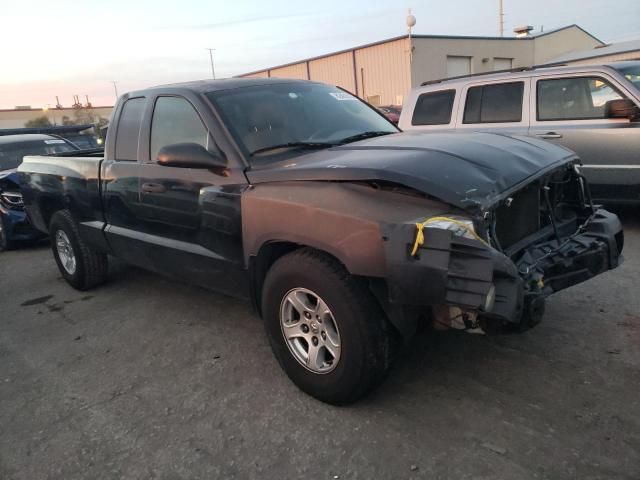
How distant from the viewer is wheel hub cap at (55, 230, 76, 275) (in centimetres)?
551

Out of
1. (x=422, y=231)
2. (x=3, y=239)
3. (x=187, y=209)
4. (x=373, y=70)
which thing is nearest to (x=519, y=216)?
(x=422, y=231)

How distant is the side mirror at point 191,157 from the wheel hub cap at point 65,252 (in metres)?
2.64

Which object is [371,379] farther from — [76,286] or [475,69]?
[475,69]

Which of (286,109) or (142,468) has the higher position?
Result: (286,109)

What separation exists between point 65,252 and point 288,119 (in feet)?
10.9

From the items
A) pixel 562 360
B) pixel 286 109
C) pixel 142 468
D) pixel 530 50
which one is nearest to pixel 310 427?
pixel 142 468

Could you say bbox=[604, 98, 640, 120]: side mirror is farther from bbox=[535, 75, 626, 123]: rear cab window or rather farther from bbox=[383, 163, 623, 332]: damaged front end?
bbox=[383, 163, 623, 332]: damaged front end

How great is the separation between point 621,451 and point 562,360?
89 cm

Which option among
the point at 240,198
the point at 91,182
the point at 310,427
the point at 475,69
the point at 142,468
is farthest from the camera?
the point at 475,69

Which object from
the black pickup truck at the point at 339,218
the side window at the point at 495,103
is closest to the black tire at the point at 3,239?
the black pickup truck at the point at 339,218

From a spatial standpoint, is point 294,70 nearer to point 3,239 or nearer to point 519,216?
point 3,239

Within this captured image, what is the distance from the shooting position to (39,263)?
702cm

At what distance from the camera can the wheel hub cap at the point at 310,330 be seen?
290 cm

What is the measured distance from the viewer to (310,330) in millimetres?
3010
